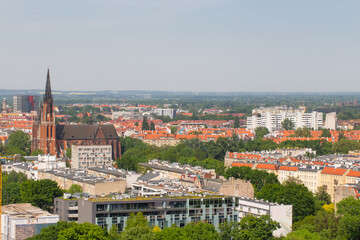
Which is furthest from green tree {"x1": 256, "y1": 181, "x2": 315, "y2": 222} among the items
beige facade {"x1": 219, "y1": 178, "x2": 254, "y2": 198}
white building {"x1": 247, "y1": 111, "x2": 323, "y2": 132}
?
white building {"x1": 247, "y1": 111, "x2": 323, "y2": 132}

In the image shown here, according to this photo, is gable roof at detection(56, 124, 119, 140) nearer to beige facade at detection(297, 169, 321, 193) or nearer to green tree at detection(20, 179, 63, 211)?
beige facade at detection(297, 169, 321, 193)

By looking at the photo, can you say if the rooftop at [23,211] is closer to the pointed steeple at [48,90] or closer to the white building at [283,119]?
the pointed steeple at [48,90]

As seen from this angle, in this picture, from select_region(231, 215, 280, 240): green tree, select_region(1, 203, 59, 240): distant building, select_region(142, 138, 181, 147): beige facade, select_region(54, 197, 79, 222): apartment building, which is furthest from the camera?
select_region(142, 138, 181, 147): beige facade

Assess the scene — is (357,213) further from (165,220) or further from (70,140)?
(70,140)

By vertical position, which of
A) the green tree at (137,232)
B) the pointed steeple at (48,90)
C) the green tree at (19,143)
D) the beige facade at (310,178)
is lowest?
the green tree at (19,143)

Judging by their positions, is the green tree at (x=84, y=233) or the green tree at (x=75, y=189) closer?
the green tree at (x=84, y=233)

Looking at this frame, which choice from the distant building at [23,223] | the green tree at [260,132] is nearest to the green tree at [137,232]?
the distant building at [23,223]

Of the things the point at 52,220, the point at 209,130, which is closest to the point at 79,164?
the point at 52,220
